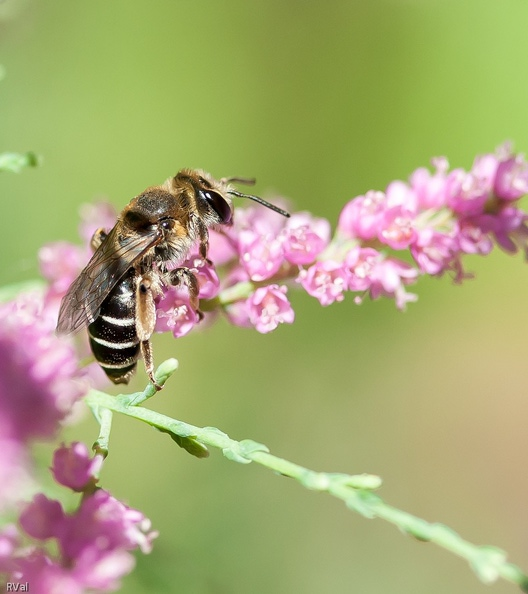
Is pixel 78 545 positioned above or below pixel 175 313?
below

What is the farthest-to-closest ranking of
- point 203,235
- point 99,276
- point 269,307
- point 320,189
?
point 320,189
point 203,235
point 99,276
point 269,307

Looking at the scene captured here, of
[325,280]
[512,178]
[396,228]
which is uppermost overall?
[512,178]

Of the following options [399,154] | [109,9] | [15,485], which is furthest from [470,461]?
[15,485]

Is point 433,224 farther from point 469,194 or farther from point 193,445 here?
point 193,445


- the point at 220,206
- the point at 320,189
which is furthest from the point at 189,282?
the point at 320,189

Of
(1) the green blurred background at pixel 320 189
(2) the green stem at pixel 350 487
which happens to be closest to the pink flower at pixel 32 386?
(2) the green stem at pixel 350 487

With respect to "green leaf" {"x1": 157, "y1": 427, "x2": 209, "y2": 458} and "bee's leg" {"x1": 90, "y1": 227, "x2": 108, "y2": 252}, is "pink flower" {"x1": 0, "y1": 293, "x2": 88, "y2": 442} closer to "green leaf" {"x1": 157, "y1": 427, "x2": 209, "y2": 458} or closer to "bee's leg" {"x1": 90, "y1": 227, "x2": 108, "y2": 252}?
"green leaf" {"x1": 157, "y1": 427, "x2": 209, "y2": 458}

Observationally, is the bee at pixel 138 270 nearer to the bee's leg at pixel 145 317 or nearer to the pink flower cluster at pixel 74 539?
the bee's leg at pixel 145 317
